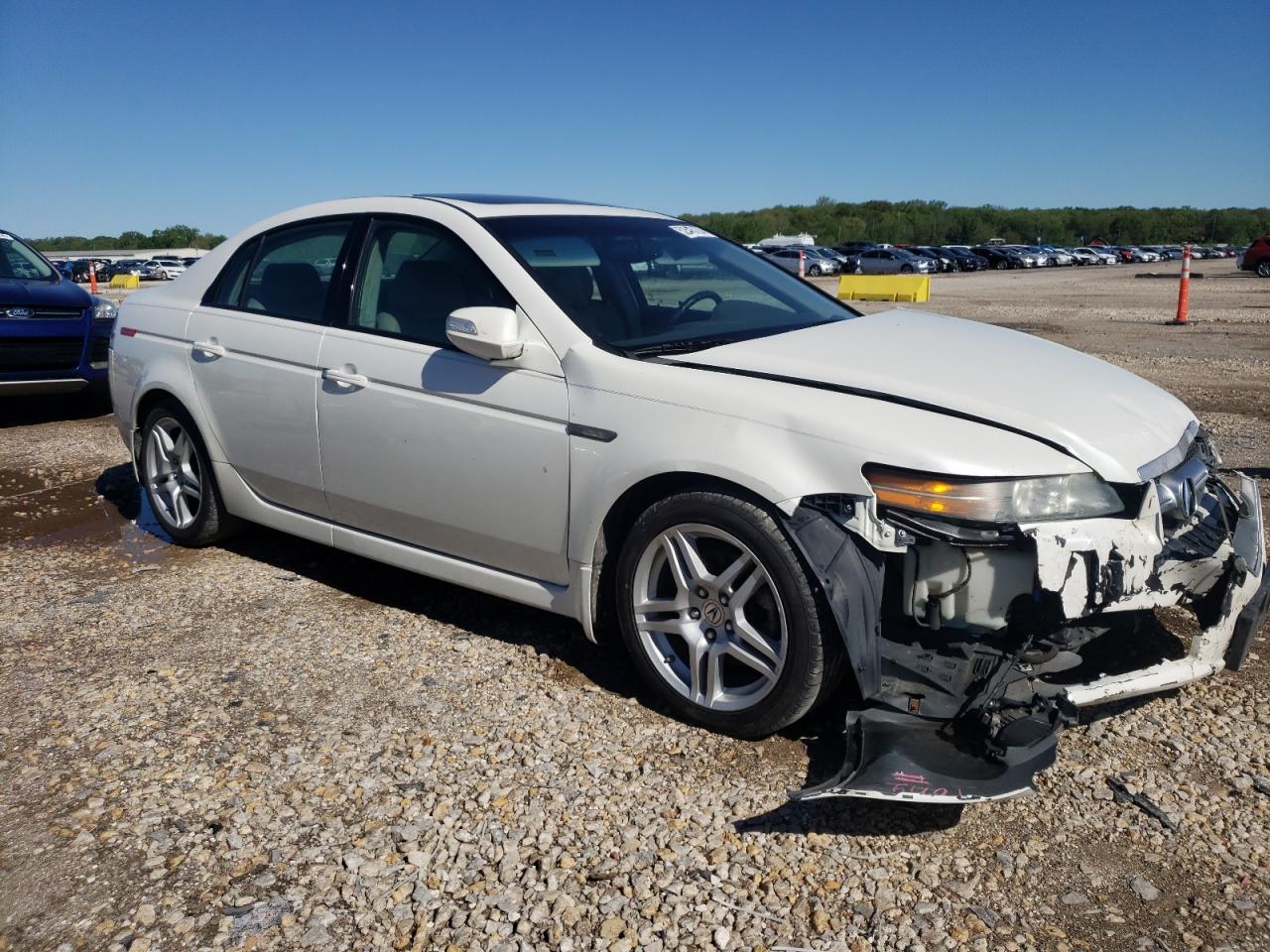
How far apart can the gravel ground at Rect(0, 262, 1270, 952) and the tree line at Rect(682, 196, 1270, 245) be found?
362ft

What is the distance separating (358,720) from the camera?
3.46 m

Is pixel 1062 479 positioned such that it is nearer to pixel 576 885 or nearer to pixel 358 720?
pixel 576 885

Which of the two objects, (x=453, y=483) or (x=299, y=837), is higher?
(x=453, y=483)

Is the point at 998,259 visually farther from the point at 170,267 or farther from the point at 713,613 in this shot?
the point at 713,613

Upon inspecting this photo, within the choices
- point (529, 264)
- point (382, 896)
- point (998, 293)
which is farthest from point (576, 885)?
point (998, 293)

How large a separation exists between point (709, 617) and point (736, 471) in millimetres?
487

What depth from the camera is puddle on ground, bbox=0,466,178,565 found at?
5453 millimetres

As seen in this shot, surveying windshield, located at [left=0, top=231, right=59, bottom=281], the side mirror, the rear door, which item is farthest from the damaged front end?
windshield, located at [left=0, top=231, right=59, bottom=281]

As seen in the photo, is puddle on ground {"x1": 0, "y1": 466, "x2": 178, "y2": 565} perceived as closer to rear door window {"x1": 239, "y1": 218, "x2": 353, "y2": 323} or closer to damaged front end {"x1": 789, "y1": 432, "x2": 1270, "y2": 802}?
rear door window {"x1": 239, "y1": 218, "x2": 353, "y2": 323}

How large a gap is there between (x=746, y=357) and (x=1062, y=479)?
1058 mm

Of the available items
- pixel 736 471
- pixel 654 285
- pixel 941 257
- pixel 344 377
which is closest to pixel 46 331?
pixel 344 377

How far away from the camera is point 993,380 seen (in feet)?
10.7

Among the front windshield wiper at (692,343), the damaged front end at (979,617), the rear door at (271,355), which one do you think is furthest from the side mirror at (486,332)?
the damaged front end at (979,617)

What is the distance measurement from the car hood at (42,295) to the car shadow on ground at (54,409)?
0.73 m
